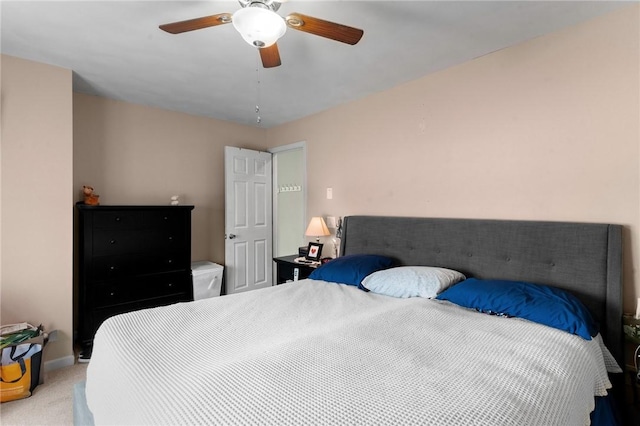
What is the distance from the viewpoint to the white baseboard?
8.62 ft

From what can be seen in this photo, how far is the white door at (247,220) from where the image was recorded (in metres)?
4.09

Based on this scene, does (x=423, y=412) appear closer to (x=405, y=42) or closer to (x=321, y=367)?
(x=321, y=367)

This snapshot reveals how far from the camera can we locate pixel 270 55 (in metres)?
1.86

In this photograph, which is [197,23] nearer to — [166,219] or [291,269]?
[166,219]

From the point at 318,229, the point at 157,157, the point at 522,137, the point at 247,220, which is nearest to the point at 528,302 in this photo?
the point at 522,137

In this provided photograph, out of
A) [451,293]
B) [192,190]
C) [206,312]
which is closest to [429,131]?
[451,293]

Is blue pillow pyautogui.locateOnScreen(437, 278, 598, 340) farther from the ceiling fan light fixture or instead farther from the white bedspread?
the ceiling fan light fixture

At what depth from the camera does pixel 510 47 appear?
2.29 m

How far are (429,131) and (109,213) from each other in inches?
121

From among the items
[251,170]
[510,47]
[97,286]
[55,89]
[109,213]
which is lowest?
[97,286]

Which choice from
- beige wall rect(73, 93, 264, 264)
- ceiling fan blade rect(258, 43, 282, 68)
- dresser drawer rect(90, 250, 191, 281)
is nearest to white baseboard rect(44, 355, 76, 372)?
dresser drawer rect(90, 250, 191, 281)

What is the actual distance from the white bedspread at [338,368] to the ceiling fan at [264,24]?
4.75 feet

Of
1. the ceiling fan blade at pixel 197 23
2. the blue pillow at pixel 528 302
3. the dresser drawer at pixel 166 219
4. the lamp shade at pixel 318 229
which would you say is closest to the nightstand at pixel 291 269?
the lamp shade at pixel 318 229

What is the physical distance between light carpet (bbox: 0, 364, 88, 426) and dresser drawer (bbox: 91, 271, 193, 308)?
656 millimetres
